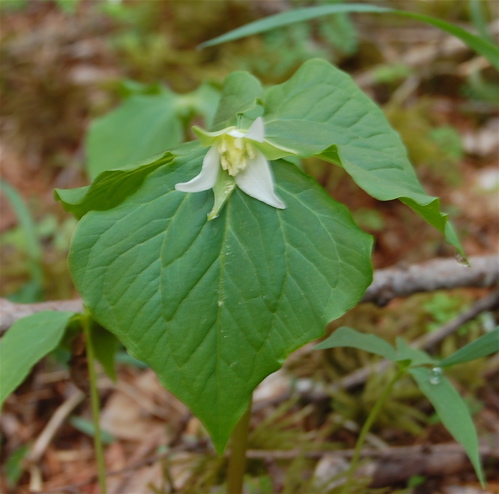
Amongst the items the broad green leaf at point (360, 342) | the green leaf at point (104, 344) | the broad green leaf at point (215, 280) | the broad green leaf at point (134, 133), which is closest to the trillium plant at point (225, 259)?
the broad green leaf at point (215, 280)

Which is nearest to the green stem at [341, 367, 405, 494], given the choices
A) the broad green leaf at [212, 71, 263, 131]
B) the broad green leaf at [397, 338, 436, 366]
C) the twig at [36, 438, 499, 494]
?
the broad green leaf at [397, 338, 436, 366]

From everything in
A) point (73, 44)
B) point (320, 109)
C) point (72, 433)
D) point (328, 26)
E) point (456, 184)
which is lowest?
point (456, 184)

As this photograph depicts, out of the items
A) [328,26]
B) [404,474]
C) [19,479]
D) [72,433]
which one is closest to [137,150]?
[72,433]

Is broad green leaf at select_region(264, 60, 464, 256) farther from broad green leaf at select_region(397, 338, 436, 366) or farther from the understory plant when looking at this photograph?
broad green leaf at select_region(397, 338, 436, 366)

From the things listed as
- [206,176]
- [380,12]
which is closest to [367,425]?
[206,176]

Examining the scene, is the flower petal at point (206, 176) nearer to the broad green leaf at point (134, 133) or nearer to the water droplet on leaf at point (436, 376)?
the water droplet on leaf at point (436, 376)

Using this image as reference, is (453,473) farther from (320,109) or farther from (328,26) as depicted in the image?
(328,26)
